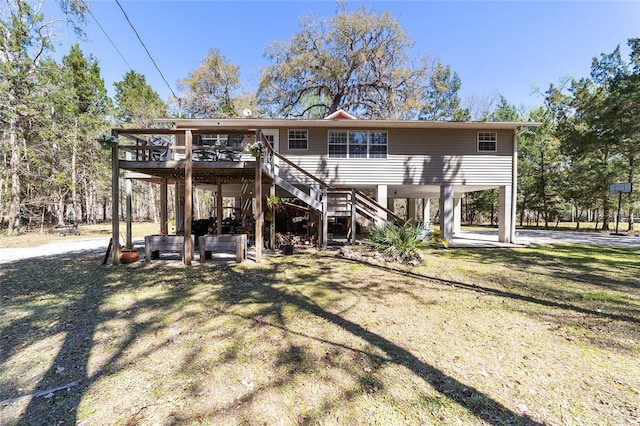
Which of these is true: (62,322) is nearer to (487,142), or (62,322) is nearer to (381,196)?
(381,196)

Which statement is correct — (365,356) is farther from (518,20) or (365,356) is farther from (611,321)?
(518,20)

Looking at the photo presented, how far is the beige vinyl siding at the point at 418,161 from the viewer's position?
10617mm

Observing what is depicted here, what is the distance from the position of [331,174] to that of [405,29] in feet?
45.2

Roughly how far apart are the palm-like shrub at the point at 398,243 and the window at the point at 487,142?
5460 millimetres

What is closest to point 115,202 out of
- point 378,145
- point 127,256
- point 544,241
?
point 127,256

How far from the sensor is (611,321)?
369 cm

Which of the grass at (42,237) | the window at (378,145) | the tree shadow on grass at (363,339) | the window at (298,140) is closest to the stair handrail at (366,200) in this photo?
the window at (378,145)

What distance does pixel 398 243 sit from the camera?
292 inches

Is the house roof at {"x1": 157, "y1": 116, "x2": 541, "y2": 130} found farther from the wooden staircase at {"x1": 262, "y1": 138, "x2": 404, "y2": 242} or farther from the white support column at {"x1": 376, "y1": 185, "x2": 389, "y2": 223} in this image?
the white support column at {"x1": 376, "y1": 185, "x2": 389, "y2": 223}

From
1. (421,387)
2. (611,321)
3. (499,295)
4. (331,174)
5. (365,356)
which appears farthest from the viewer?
(331,174)

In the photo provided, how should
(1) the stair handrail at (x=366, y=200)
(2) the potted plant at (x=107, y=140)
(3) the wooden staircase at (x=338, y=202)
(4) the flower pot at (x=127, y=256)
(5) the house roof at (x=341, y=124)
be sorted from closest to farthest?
(2) the potted plant at (x=107, y=140) → (4) the flower pot at (x=127, y=256) → (3) the wooden staircase at (x=338, y=202) → (1) the stair handrail at (x=366, y=200) → (5) the house roof at (x=341, y=124)

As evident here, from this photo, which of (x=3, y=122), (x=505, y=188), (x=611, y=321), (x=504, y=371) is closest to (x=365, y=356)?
(x=504, y=371)

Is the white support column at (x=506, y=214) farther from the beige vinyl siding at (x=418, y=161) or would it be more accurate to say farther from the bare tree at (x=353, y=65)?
the bare tree at (x=353, y=65)

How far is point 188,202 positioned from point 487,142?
11.1m
